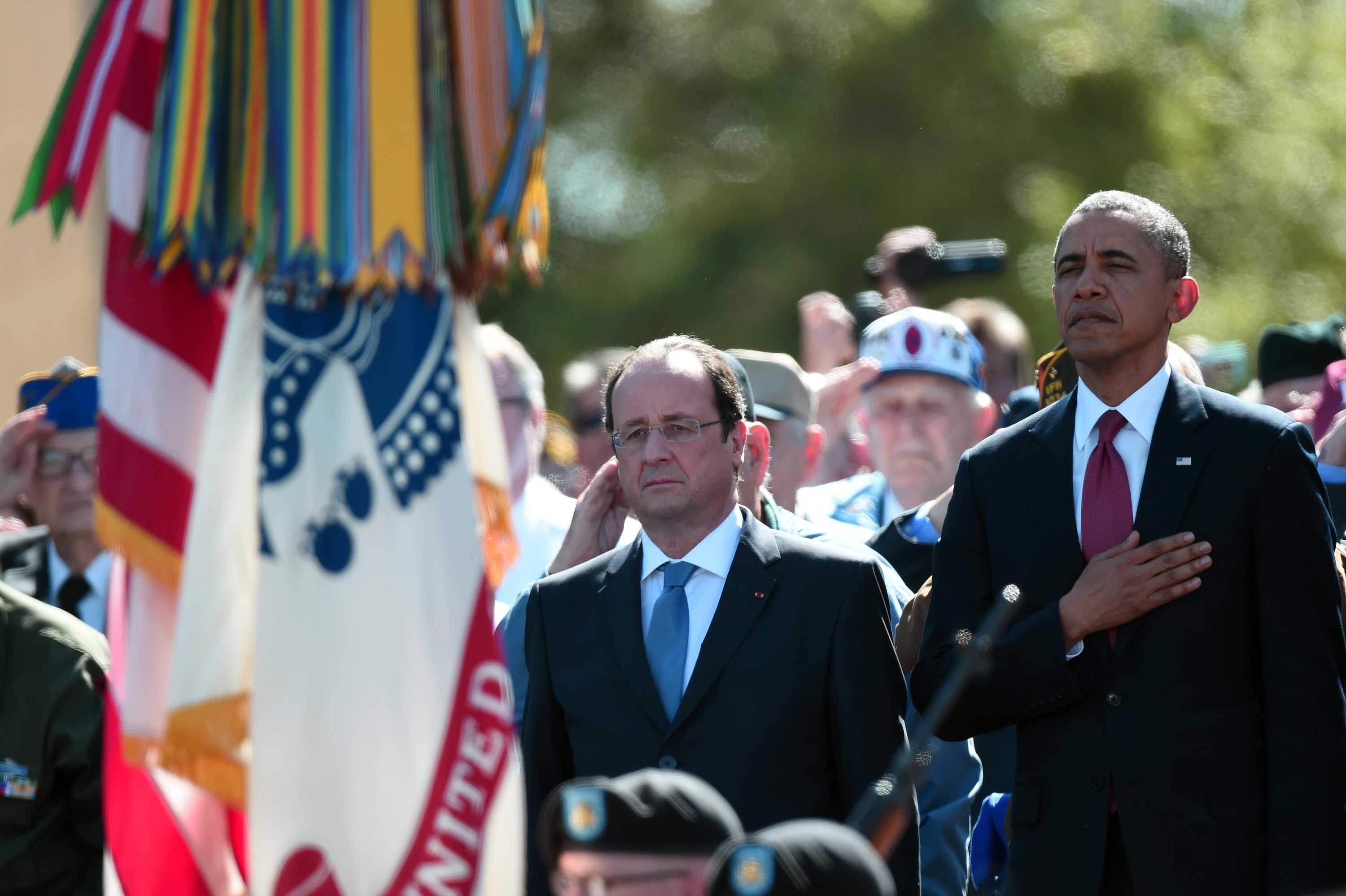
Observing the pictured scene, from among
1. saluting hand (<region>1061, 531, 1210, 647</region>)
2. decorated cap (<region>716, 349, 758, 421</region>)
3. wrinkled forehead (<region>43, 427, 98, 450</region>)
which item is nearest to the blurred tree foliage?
wrinkled forehead (<region>43, 427, 98, 450</region>)

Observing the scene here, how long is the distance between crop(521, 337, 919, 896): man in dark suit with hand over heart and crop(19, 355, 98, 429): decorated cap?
104 inches

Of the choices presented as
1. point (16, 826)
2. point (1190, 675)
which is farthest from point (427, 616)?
A: point (16, 826)

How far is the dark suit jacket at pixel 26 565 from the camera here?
6.49 m

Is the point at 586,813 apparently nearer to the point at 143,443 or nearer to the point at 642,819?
the point at 642,819

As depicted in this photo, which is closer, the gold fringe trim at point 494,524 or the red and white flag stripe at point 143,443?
the red and white flag stripe at point 143,443

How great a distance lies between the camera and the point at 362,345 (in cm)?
361

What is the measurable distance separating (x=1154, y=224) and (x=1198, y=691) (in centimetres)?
105

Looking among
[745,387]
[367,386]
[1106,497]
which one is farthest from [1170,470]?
[367,386]

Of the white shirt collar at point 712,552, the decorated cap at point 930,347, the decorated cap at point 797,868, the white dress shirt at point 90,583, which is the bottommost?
the decorated cap at point 797,868

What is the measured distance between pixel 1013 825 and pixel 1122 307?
118cm

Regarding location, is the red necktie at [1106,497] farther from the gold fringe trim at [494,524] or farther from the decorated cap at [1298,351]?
the decorated cap at [1298,351]

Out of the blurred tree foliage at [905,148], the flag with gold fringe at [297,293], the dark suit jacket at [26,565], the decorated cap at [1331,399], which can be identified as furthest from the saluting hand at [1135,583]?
the blurred tree foliage at [905,148]

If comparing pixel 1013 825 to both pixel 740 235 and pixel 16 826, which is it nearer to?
pixel 16 826

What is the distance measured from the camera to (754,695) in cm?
439
